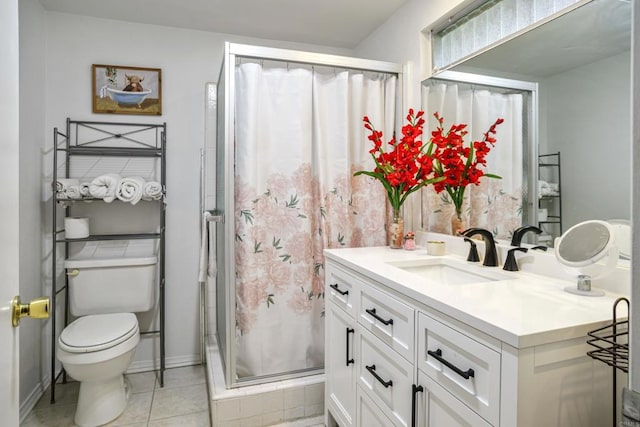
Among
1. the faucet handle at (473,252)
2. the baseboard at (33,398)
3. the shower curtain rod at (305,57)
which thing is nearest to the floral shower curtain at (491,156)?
the faucet handle at (473,252)

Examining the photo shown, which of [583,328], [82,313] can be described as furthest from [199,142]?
[583,328]

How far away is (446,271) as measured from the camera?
170cm

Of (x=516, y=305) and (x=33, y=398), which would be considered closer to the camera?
(x=516, y=305)

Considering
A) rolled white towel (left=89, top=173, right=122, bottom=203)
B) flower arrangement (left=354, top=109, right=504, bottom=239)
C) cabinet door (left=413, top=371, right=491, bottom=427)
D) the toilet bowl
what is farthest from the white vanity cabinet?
rolled white towel (left=89, top=173, right=122, bottom=203)

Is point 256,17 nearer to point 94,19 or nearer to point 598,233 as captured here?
point 94,19

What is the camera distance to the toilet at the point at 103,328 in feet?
6.40

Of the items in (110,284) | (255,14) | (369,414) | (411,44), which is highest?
(255,14)

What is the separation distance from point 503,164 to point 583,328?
97 centimetres

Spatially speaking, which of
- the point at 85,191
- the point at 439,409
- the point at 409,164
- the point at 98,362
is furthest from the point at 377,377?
the point at 85,191

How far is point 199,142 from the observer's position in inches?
105

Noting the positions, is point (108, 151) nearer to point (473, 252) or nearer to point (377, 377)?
point (377, 377)

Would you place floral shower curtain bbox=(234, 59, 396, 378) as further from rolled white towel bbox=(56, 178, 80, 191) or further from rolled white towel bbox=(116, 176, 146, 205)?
rolled white towel bbox=(56, 178, 80, 191)

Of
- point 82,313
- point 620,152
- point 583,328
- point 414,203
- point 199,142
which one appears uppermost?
point 199,142

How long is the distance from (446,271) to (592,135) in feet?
2.50
